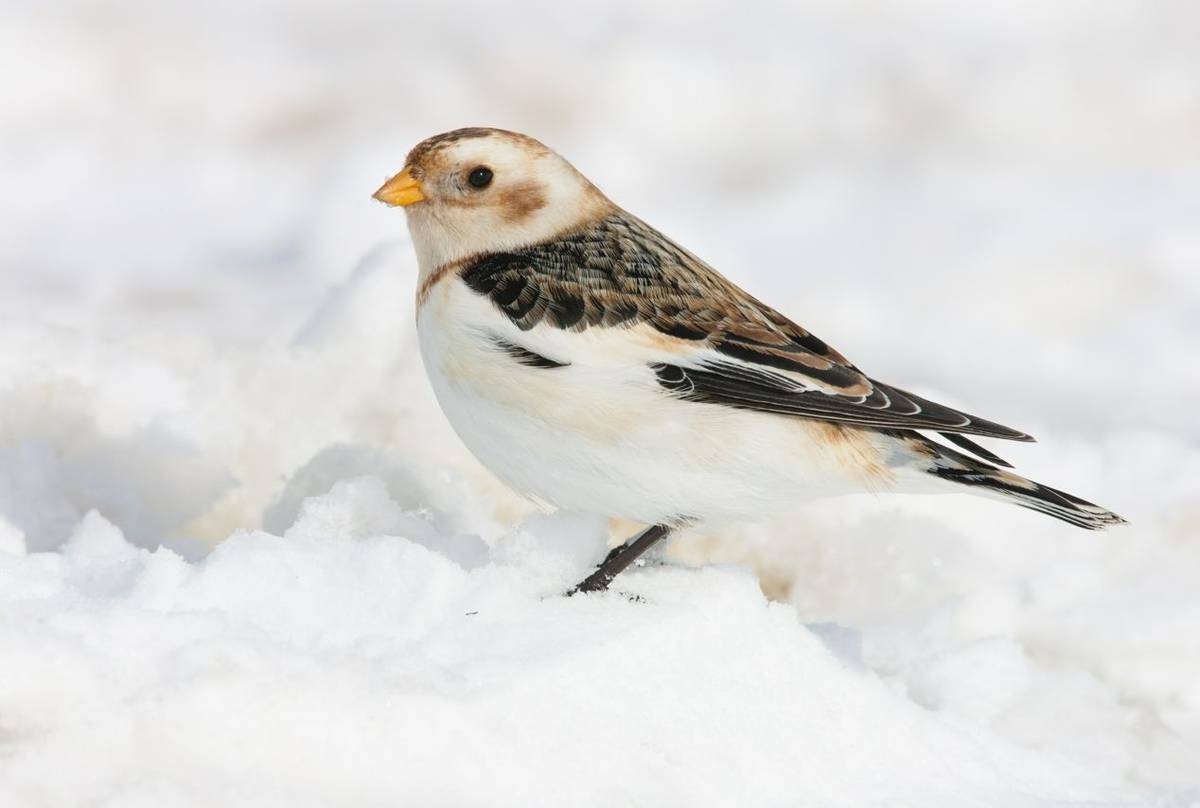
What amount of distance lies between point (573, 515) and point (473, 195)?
31.5 inches

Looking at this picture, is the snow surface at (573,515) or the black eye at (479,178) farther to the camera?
the black eye at (479,178)

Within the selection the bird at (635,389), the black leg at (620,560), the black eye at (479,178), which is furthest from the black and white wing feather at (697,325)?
the black leg at (620,560)

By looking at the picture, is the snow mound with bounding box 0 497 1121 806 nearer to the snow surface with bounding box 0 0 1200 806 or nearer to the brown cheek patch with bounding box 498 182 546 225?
the snow surface with bounding box 0 0 1200 806

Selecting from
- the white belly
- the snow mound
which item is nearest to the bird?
the white belly

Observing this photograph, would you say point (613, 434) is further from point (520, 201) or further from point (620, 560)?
point (520, 201)

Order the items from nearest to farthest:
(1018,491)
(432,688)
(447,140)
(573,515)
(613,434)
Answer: (432,688) → (613,434) → (1018,491) → (573,515) → (447,140)

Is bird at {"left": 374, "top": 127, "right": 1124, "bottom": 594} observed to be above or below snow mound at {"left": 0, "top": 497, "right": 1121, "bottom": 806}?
above

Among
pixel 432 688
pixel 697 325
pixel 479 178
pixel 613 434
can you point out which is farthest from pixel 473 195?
pixel 432 688

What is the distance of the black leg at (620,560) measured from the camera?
3.24 meters

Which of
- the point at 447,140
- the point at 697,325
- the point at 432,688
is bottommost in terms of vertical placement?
the point at 432,688

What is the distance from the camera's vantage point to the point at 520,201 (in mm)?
3533

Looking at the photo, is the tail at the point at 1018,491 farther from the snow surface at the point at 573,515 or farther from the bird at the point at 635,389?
the snow surface at the point at 573,515

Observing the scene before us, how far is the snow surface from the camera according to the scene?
2.50m

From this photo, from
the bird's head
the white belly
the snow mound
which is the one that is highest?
the bird's head
